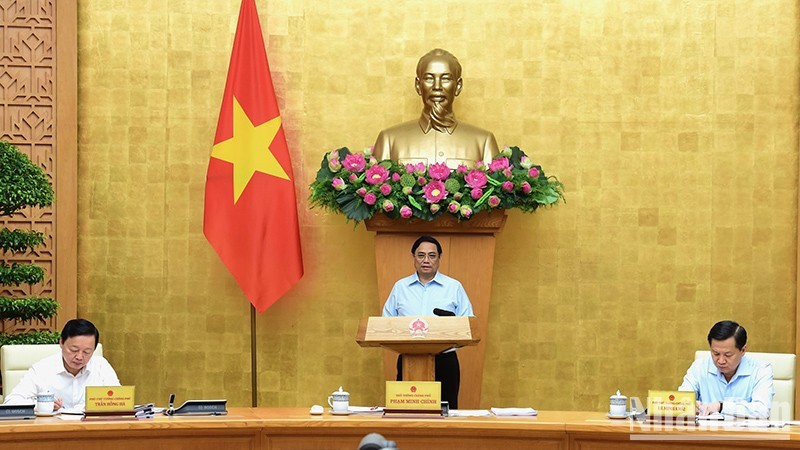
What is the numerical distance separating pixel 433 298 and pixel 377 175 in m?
0.80

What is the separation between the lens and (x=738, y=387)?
16.4ft

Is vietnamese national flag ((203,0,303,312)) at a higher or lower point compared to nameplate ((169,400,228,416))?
higher

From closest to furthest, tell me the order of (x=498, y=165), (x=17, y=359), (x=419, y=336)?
(x=419, y=336), (x=17, y=359), (x=498, y=165)

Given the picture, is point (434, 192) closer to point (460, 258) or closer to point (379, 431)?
point (460, 258)

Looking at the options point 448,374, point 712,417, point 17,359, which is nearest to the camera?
point 712,417

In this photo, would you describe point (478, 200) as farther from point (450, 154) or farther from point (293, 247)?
point (293, 247)

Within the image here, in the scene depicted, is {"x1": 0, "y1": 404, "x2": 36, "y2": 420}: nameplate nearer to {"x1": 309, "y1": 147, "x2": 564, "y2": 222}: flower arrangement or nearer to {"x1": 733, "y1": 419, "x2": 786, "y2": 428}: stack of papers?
{"x1": 309, "y1": 147, "x2": 564, "y2": 222}: flower arrangement

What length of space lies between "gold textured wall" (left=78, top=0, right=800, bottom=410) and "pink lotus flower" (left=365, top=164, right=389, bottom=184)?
3.10ft

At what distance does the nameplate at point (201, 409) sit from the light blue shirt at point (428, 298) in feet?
5.54

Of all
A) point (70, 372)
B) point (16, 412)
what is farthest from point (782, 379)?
point (16, 412)

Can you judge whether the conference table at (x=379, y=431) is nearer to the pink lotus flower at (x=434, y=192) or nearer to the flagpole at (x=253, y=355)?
the pink lotus flower at (x=434, y=192)

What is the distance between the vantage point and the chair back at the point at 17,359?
18.4ft

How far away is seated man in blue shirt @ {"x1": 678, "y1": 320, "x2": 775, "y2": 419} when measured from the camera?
191 inches

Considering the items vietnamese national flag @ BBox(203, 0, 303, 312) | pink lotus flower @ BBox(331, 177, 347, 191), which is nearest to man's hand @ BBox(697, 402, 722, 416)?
pink lotus flower @ BBox(331, 177, 347, 191)
